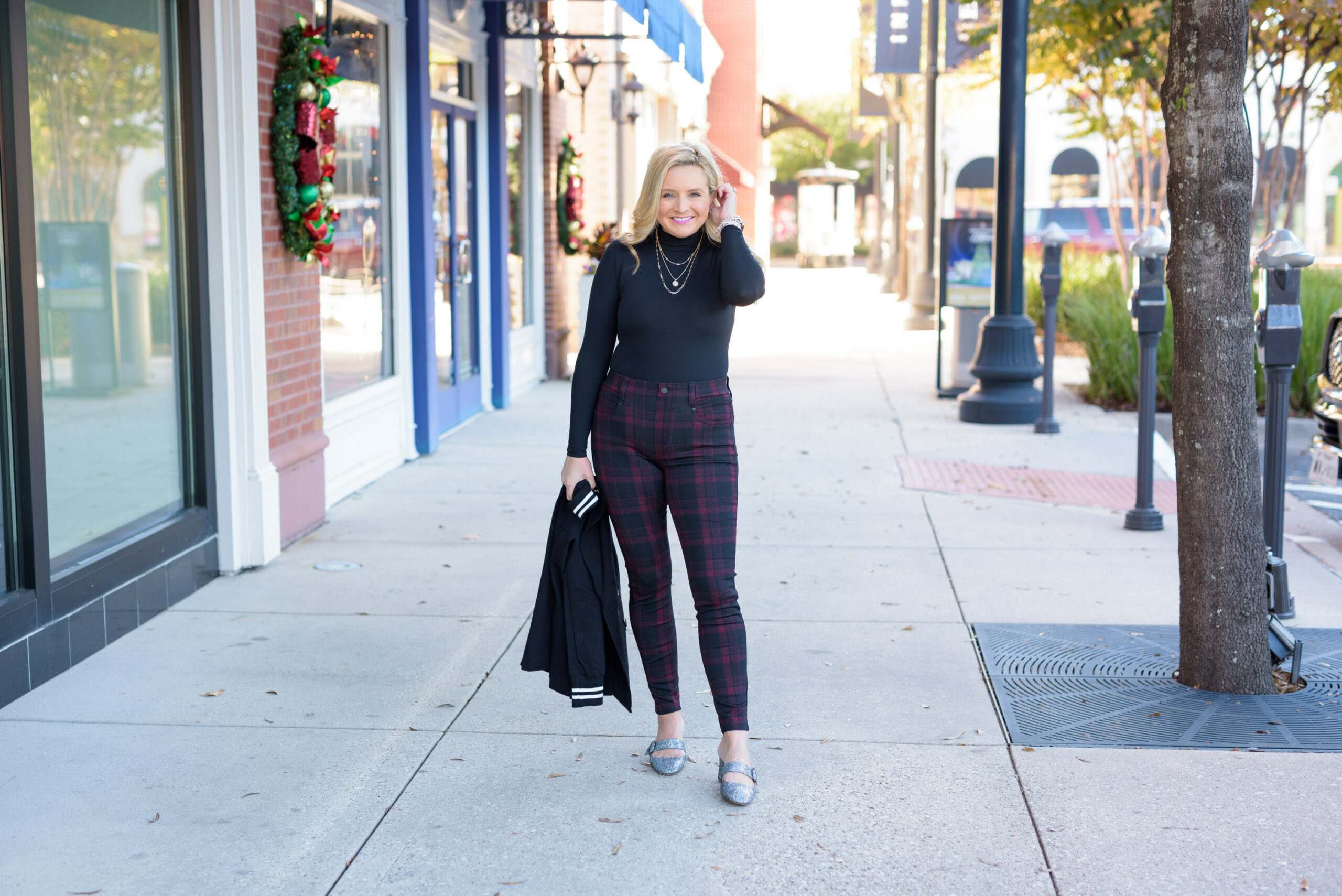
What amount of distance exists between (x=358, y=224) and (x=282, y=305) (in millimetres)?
1809

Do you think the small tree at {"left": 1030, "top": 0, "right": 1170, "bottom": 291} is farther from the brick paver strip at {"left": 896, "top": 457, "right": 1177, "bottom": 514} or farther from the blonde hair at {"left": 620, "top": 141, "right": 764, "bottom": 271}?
the blonde hair at {"left": 620, "top": 141, "right": 764, "bottom": 271}

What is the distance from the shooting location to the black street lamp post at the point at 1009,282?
10.8 m

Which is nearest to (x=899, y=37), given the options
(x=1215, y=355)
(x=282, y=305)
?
(x=282, y=305)

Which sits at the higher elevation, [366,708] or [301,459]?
[301,459]

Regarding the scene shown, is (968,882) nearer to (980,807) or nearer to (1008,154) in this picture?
(980,807)

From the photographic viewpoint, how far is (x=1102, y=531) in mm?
7160

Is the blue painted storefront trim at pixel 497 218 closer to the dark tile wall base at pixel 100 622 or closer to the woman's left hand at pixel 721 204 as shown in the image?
the dark tile wall base at pixel 100 622

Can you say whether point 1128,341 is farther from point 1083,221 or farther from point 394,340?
point 1083,221

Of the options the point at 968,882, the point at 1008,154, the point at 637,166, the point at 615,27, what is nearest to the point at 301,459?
the point at 968,882

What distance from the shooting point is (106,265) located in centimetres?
537

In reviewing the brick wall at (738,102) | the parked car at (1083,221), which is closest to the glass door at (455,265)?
the parked car at (1083,221)

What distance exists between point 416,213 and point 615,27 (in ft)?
18.0

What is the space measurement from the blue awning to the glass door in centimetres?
178

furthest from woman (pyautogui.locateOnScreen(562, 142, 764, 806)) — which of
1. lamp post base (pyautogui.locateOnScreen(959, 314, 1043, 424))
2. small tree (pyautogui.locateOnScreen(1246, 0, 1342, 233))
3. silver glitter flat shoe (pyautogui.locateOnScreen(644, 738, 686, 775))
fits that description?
small tree (pyautogui.locateOnScreen(1246, 0, 1342, 233))
